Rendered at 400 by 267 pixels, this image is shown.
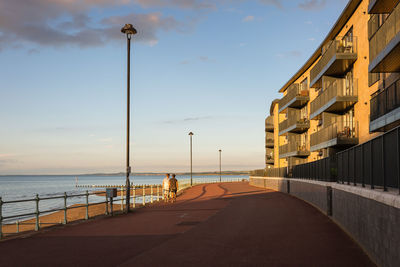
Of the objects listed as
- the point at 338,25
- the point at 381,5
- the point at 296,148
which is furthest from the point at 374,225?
the point at 296,148

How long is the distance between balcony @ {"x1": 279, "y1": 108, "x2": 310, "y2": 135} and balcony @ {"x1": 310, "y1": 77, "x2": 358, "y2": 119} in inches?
377

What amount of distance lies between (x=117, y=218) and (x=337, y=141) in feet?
57.8

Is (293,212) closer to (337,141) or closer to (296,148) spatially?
(337,141)

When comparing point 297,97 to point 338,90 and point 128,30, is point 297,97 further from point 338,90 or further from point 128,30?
point 128,30

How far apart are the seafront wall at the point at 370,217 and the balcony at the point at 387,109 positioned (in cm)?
450

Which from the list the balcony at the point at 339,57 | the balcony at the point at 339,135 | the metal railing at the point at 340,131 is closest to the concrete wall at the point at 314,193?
the balcony at the point at 339,135

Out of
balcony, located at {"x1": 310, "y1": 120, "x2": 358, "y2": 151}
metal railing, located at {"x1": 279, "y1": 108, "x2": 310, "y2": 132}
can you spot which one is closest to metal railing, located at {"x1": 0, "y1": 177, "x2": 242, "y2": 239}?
balcony, located at {"x1": 310, "y1": 120, "x2": 358, "y2": 151}

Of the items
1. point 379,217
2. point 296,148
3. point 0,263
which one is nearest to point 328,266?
point 379,217

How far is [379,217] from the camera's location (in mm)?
8531

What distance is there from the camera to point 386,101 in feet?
66.4

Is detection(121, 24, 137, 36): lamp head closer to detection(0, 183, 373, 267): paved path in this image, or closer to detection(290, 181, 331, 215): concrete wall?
detection(0, 183, 373, 267): paved path

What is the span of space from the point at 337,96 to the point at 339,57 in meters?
2.62

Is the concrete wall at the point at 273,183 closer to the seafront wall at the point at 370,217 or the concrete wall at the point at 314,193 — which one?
the concrete wall at the point at 314,193

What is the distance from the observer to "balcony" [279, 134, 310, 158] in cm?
4503
